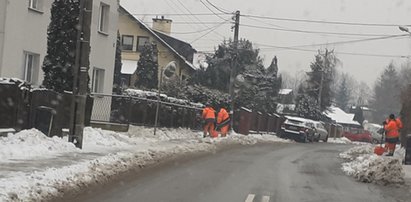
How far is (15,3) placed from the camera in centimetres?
2006

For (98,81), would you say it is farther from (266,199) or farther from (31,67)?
(266,199)

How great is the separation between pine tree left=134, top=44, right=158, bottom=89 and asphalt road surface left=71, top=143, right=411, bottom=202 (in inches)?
1068

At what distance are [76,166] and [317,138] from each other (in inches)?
1238

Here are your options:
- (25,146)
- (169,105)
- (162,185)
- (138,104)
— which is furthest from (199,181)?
(169,105)

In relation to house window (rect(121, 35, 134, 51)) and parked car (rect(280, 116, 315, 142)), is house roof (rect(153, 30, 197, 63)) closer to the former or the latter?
house window (rect(121, 35, 134, 51))

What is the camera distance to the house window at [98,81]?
2602 cm

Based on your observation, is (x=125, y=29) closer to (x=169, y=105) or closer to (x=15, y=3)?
(x=169, y=105)

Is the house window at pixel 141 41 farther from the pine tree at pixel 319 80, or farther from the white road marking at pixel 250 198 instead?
the white road marking at pixel 250 198

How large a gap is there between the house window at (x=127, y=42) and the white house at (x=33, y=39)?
21676 millimetres

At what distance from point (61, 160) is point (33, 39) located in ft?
32.8

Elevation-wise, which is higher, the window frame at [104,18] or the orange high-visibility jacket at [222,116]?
the window frame at [104,18]

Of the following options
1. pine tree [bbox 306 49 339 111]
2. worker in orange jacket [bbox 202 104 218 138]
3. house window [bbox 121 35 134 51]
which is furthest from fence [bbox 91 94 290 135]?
pine tree [bbox 306 49 339 111]

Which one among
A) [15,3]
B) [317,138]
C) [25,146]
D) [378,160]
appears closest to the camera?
[25,146]

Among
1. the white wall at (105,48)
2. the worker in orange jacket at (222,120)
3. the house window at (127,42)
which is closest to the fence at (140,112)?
Answer: the white wall at (105,48)
